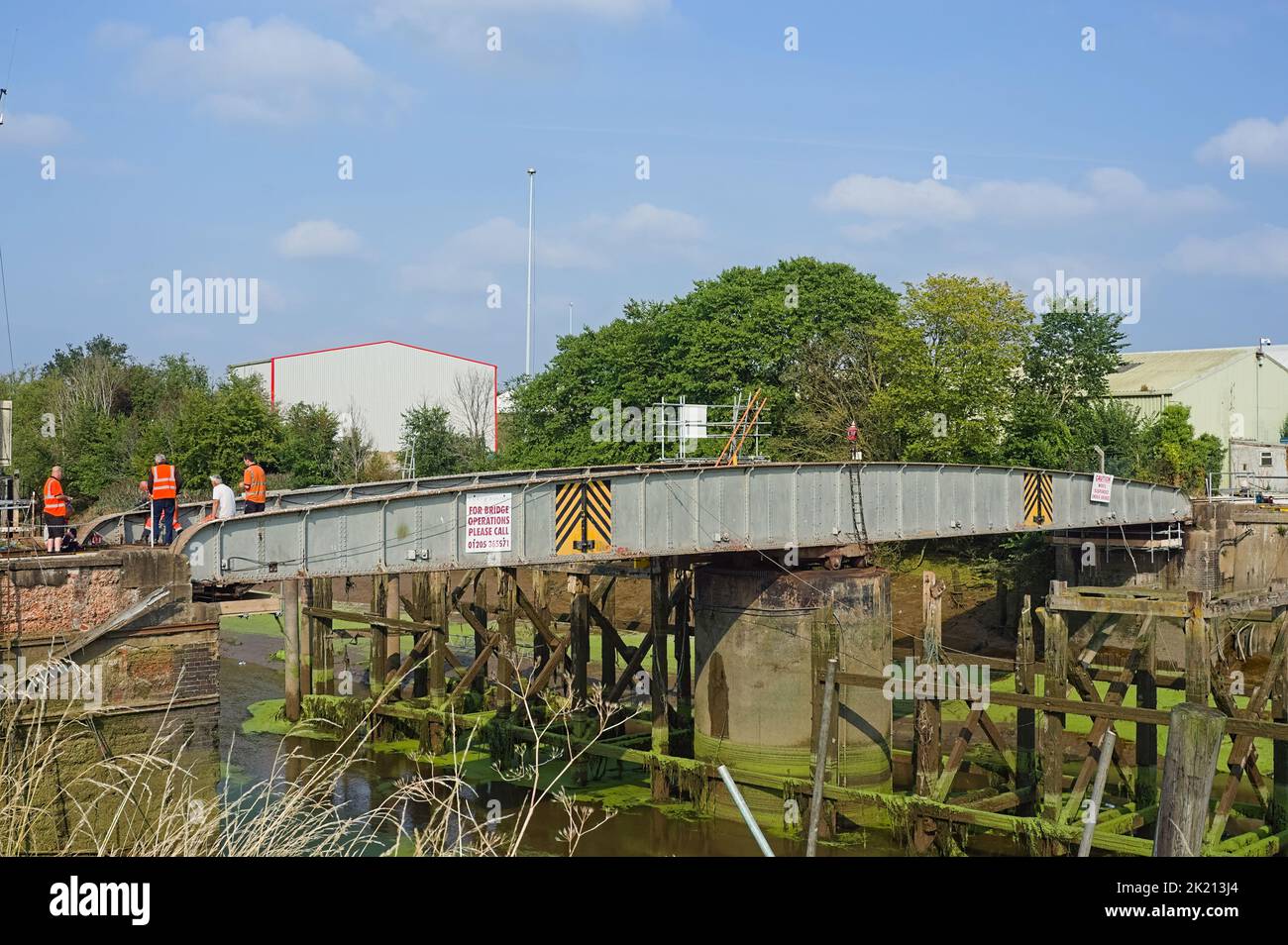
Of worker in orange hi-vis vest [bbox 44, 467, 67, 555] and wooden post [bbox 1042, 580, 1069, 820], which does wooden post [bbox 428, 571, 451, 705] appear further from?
wooden post [bbox 1042, 580, 1069, 820]

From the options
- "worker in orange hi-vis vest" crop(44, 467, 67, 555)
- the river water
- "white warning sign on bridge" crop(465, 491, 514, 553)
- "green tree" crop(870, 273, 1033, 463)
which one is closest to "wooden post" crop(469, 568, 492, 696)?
the river water

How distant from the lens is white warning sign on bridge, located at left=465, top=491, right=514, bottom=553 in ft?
55.0

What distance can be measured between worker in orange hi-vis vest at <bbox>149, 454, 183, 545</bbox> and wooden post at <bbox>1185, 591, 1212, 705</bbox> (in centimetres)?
1406

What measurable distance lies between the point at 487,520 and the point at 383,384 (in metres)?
46.6

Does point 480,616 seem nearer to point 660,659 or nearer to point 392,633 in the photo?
point 392,633

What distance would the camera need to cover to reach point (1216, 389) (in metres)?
49.1

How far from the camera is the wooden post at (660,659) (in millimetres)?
20312

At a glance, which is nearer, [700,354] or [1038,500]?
[1038,500]

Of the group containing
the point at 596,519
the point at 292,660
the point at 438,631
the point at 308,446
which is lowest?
the point at 292,660

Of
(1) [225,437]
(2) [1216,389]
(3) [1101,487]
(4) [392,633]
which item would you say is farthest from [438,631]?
(2) [1216,389]

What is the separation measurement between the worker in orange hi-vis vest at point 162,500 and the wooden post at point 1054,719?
486 inches

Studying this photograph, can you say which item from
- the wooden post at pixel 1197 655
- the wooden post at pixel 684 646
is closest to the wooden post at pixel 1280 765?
the wooden post at pixel 1197 655

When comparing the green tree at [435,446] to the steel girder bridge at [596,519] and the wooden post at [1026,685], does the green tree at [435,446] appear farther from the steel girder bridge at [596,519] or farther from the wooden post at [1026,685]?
the wooden post at [1026,685]
